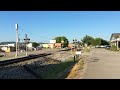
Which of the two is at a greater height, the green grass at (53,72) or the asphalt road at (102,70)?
the asphalt road at (102,70)

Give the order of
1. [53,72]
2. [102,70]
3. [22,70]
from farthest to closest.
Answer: [22,70]
[53,72]
[102,70]

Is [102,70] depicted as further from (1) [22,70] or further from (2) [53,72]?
(1) [22,70]

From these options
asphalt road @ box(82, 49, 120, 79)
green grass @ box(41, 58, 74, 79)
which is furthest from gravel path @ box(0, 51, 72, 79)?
asphalt road @ box(82, 49, 120, 79)

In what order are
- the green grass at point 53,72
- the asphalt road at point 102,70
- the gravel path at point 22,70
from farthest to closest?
the gravel path at point 22,70, the green grass at point 53,72, the asphalt road at point 102,70

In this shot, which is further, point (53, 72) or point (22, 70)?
point (22, 70)

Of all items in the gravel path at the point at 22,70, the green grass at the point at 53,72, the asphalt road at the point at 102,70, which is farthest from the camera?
the gravel path at the point at 22,70

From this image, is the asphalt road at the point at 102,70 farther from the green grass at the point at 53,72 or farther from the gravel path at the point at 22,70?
the gravel path at the point at 22,70

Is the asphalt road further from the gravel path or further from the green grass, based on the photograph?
the gravel path

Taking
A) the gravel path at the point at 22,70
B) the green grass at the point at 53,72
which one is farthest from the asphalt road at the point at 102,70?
the gravel path at the point at 22,70

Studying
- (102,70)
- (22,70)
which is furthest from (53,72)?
(102,70)
